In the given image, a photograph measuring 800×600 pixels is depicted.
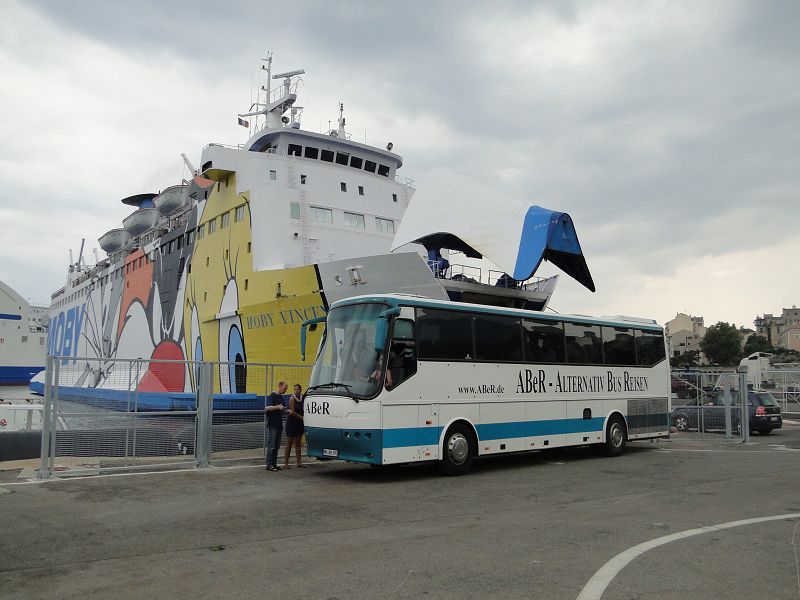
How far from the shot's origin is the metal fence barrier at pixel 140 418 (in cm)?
988

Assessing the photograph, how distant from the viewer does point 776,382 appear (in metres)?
34.1

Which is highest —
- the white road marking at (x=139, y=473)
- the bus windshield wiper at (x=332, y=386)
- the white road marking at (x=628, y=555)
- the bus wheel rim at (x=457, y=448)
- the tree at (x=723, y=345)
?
the tree at (x=723, y=345)

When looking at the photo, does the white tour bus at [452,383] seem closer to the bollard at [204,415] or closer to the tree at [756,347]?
the bollard at [204,415]

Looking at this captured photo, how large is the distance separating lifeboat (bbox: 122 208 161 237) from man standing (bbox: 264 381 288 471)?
31.7 meters

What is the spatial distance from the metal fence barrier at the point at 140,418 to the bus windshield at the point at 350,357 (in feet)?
6.67

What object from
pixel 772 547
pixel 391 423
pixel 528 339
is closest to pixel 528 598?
pixel 772 547

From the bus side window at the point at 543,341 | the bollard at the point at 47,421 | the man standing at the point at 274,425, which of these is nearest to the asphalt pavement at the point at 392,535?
the man standing at the point at 274,425

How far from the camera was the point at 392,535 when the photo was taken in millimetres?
6082

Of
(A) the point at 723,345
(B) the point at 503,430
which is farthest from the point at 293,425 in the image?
(A) the point at 723,345

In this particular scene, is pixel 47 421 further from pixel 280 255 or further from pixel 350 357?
pixel 280 255

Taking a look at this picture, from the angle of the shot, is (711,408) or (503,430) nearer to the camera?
(503,430)

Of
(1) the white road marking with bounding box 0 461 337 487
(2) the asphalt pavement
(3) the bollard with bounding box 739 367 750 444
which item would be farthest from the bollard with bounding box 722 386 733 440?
(1) the white road marking with bounding box 0 461 337 487

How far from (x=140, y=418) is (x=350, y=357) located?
152 inches

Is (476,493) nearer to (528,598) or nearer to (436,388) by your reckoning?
(436,388)
